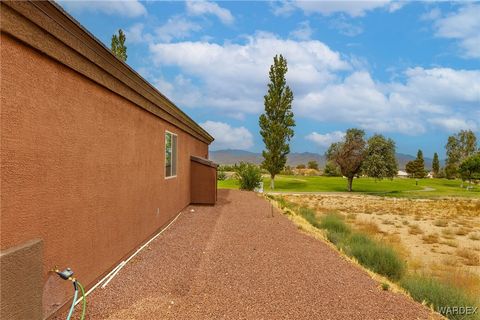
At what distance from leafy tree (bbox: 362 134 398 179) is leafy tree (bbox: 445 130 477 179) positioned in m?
36.9

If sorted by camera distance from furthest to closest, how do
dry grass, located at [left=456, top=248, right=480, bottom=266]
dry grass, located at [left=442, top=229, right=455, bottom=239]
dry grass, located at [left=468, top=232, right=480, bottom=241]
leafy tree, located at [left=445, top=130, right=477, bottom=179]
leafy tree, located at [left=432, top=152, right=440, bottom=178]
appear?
leafy tree, located at [left=432, top=152, right=440, bottom=178] < leafy tree, located at [left=445, top=130, right=477, bottom=179] < dry grass, located at [left=442, top=229, right=455, bottom=239] < dry grass, located at [left=468, top=232, right=480, bottom=241] < dry grass, located at [left=456, top=248, right=480, bottom=266]

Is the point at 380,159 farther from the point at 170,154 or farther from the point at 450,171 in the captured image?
the point at 450,171

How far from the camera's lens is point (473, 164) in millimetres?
55094

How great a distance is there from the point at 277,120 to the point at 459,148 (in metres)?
52.4

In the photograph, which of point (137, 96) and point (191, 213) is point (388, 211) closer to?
point (191, 213)

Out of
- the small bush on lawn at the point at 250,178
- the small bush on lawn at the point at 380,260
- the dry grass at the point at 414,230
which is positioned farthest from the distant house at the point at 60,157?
the small bush on lawn at the point at 250,178

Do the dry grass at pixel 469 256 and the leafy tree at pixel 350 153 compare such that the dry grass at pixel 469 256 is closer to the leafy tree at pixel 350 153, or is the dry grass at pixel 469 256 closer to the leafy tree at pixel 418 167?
the leafy tree at pixel 350 153

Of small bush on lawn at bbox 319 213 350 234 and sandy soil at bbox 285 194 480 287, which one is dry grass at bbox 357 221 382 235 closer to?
sandy soil at bbox 285 194 480 287

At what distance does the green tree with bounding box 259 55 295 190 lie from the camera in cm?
4300

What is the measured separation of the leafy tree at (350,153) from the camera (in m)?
46.8

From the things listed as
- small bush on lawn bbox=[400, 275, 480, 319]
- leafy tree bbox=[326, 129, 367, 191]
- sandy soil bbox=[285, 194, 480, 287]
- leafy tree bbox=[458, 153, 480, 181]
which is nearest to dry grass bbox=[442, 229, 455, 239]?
sandy soil bbox=[285, 194, 480, 287]

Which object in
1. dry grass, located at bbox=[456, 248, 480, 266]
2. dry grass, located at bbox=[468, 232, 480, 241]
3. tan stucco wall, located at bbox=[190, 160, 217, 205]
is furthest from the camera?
Result: dry grass, located at bbox=[468, 232, 480, 241]

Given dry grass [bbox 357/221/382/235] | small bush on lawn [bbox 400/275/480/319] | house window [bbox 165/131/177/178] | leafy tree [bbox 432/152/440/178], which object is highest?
leafy tree [bbox 432/152/440/178]

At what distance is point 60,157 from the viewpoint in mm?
4480
